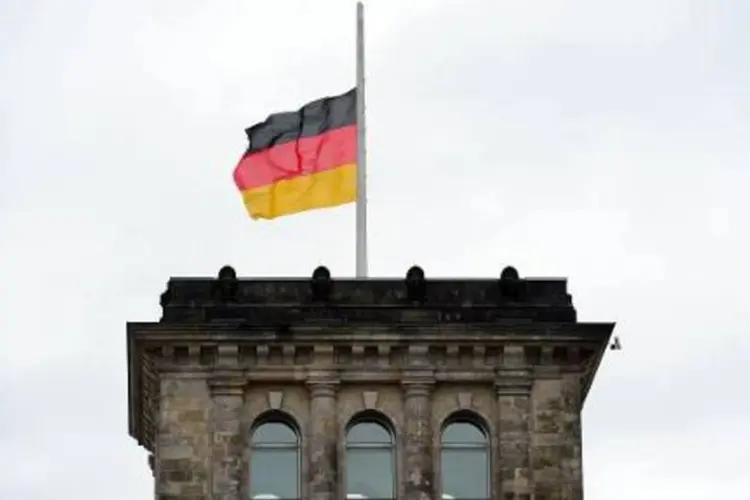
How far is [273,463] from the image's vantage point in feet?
257

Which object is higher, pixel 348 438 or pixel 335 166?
pixel 335 166

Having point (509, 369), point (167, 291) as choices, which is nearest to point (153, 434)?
point (167, 291)

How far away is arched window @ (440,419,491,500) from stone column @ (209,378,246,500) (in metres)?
5.10

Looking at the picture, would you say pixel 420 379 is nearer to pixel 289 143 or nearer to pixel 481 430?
pixel 481 430

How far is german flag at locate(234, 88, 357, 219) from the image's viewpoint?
82625 mm

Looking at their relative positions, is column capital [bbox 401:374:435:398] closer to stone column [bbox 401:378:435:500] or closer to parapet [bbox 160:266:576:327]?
stone column [bbox 401:378:435:500]

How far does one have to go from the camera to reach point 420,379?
259 feet

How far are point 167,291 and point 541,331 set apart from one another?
9534 mm

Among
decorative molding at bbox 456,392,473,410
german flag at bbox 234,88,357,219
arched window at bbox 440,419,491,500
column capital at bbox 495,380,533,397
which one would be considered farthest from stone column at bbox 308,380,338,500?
german flag at bbox 234,88,357,219

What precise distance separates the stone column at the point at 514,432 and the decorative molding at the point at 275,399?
5.40 metres

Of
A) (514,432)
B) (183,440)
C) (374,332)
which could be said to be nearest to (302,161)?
(374,332)

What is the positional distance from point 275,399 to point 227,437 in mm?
1572

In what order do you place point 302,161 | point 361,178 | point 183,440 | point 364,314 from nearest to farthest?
1. point 183,440
2. point 364,314
3. point 361,178
4. point 302,161

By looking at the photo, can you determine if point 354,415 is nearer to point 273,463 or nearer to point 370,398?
point 370,398
